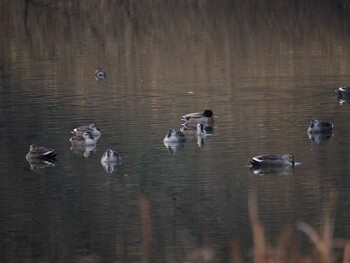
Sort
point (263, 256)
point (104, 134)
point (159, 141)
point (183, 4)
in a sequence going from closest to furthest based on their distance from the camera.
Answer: point (263, 256) → point (159, 141) → point (104, 134) → point (183, 4)

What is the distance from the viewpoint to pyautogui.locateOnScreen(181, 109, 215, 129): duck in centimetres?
1994

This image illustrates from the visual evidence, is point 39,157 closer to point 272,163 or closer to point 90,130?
point 90,130

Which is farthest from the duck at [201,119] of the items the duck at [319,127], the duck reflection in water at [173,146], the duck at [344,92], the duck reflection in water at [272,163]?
the duck reflection in water at [272,163]

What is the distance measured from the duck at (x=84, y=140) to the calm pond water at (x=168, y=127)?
0.21m

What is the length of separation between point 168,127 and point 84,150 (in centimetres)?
214

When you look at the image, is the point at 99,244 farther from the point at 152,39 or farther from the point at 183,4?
the point at 183,4

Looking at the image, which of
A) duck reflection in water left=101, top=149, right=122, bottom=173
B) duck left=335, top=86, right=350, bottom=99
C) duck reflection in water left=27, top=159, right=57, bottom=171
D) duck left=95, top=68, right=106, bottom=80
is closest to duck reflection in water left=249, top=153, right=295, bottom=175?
duck reflection in water left=101, top=149, right=122, bottom=173

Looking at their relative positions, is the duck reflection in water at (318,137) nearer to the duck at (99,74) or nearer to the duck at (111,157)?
the duck at (111,157)

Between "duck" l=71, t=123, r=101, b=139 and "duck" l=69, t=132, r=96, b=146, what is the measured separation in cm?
12

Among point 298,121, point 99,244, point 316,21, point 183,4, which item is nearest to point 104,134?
point 298,121

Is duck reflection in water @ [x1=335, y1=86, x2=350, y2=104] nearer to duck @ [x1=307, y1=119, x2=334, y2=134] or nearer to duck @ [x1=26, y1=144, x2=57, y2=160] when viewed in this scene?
duck @ [x1=307, y1=119, x2=334, y2=134]

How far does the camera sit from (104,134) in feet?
64.3

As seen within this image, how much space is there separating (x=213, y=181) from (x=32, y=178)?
108 inches

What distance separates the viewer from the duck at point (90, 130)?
1878 centimetres
